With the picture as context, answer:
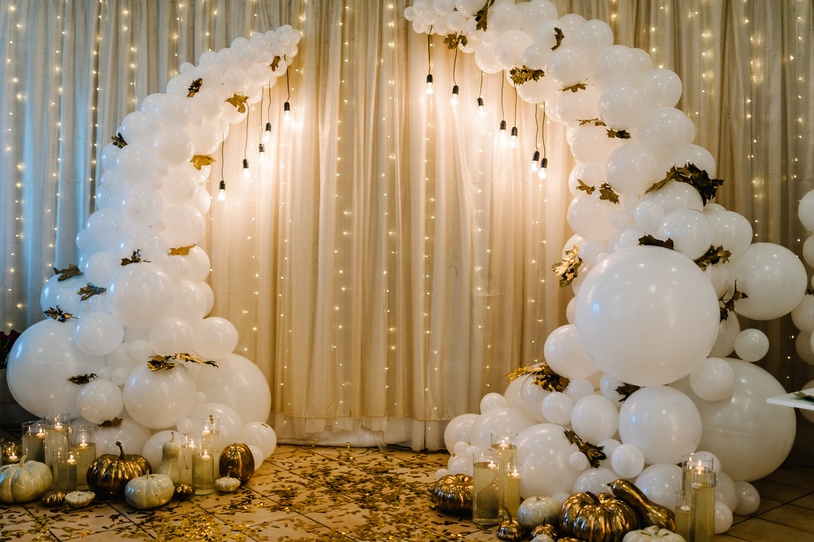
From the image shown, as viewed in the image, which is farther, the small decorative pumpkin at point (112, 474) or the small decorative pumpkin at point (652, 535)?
the small decorative pumpkin at point (112, 474)

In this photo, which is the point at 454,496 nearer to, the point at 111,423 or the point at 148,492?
the point at 148,492

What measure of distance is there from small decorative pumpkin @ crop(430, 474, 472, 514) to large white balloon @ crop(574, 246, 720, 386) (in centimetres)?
90

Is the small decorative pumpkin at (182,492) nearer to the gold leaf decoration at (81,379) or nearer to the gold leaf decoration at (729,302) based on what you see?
the gold leaf decoration at (81,379)

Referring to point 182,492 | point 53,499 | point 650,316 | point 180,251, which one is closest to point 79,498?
point 53,499

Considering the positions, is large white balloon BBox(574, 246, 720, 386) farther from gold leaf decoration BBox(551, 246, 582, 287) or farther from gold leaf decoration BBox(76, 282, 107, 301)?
gold leaf decoration BBox(76, 282, 107, 301)

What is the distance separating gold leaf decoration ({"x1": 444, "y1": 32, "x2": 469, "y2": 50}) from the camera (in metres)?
4.29

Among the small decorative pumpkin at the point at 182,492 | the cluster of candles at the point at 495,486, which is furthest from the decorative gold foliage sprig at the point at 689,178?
the small decorative pumpkin at the point at 182,492

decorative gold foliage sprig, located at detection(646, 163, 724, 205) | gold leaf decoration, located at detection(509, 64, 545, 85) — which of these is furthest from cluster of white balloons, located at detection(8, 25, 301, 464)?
decorative gold foliage sprig, located at detection(646, 163, 724, 205)

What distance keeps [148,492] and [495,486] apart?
5.42 feet

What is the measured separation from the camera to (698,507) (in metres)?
2.76

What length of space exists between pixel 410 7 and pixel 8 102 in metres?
2.96

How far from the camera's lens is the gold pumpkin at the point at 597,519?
276 cm

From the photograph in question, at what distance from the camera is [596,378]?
3668 mm

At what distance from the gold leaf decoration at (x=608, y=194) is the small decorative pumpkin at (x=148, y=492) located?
8.61 feet
